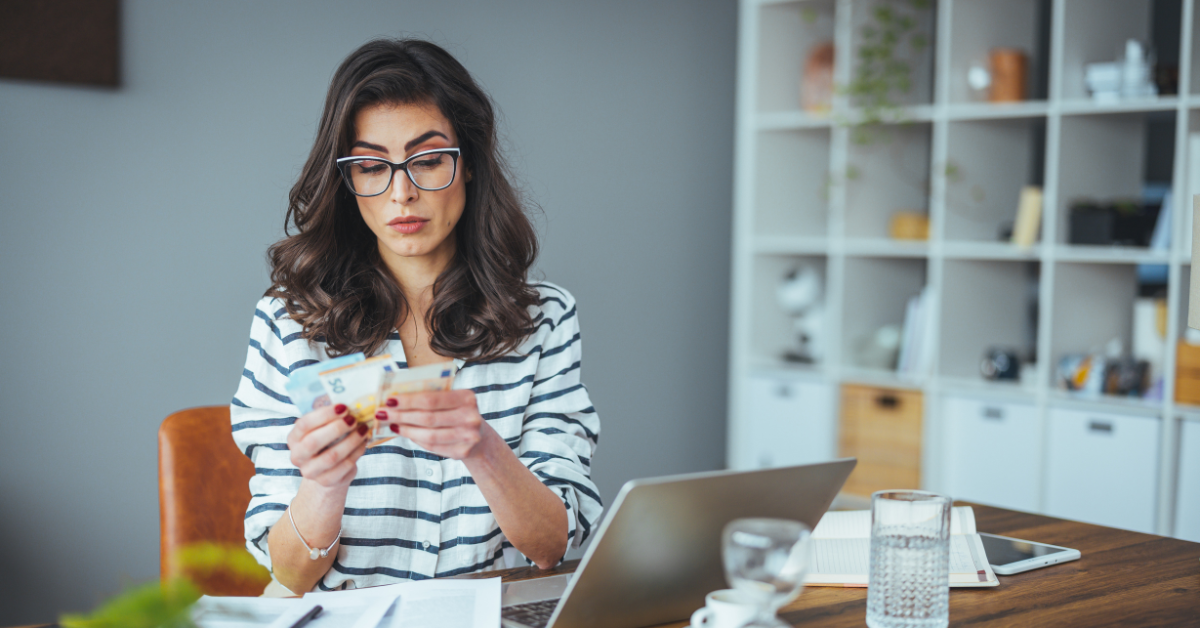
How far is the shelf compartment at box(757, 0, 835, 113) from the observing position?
138 inches

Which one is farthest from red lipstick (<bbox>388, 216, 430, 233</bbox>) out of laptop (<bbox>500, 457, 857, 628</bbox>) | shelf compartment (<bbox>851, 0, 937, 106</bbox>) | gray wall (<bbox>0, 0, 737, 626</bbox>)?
shelf compartment (<bbox>851, 0, 937, 106</bbox>)

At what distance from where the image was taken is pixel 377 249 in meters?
1.59

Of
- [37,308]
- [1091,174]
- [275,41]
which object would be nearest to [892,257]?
[1091,174]

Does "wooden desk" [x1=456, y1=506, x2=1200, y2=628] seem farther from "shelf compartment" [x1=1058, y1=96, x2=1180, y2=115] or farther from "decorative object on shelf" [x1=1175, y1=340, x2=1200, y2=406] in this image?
"shelf compartment" [x1=1058, y1=96, x2=1180, y2=115]

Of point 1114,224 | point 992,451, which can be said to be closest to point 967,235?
point 1114,224

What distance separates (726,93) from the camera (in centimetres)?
363

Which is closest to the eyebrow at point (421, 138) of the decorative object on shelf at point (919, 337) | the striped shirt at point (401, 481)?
the striped shirt at point (401, 481)

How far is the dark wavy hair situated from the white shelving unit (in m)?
1.96

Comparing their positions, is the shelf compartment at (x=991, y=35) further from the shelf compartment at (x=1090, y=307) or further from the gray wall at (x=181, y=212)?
the gray wall at (x=181, y=212)

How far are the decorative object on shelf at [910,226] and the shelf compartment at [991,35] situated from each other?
425 mm

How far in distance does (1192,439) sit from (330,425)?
8.12ft

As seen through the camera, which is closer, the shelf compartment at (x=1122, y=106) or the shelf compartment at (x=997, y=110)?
the shelf compartment at (x=1122, y=106)

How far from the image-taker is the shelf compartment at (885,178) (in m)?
3.37

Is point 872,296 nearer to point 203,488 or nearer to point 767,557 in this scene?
point 203,488
